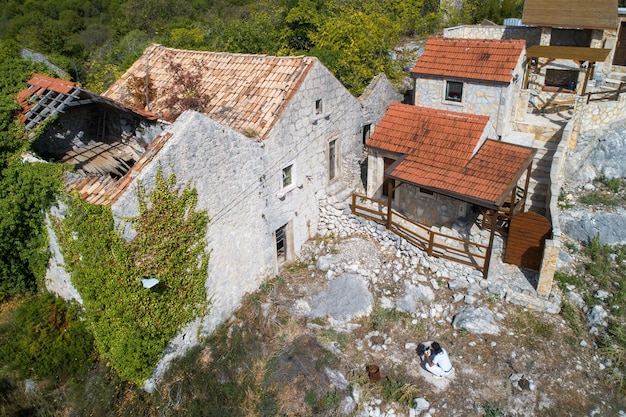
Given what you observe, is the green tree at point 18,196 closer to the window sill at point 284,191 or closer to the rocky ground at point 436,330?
the window sill at point 284,191

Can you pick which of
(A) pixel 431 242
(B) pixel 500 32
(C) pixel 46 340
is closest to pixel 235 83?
(A) pixel 431 242

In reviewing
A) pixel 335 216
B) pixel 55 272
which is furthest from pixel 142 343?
pixel 335 216

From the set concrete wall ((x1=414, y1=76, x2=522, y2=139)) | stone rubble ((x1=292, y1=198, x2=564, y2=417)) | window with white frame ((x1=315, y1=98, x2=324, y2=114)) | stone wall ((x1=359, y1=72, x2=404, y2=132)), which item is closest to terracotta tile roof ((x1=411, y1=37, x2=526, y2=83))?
concrete wall ((x1=414, y1=76, x2=522, y2=139))

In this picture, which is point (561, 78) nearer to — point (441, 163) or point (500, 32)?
point (500, 32)

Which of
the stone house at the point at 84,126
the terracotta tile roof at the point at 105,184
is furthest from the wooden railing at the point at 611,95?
the stone house at the point at 84,126

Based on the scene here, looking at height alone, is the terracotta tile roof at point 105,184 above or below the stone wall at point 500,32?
below

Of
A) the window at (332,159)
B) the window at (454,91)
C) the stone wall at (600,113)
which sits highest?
the window at (454,91)

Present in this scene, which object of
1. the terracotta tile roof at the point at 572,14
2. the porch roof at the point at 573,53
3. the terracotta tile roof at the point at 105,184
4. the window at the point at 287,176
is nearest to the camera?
the terracotta tile roof at the point at 105,184

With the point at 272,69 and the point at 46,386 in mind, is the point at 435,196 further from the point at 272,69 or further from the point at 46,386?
the point at 46,386
